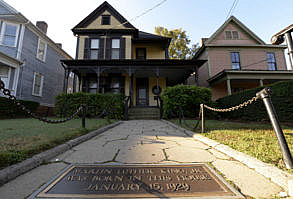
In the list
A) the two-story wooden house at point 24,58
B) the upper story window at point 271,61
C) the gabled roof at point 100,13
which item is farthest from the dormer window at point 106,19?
the upper story window at point 271,61

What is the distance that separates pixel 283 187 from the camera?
1.22 m

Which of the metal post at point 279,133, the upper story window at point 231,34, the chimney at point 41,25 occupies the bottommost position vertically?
the metal post at point 279,133

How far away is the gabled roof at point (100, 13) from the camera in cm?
1305

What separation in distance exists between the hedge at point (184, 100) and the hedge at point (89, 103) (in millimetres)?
2953

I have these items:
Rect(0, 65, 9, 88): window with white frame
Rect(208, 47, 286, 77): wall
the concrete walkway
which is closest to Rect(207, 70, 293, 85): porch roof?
Rect(208, 47, 286, 77): wall

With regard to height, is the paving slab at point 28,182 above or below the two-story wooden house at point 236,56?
below

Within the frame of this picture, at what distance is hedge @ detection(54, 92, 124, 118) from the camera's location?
324 inches

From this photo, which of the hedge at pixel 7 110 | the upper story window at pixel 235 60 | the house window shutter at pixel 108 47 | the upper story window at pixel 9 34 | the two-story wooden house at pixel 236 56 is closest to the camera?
the hedge at pixel 7 110

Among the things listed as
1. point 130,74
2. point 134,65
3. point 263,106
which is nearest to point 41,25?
point 134,65

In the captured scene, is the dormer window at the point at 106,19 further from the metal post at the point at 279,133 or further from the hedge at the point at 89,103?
the metal post at the point at 279,133

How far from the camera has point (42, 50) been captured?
12.6 meters

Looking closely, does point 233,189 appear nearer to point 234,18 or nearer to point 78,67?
point 78,67

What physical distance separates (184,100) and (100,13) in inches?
502

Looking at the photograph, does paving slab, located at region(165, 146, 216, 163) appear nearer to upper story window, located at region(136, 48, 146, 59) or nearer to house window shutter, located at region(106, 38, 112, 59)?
house window shutter, located at region(106, 38, 112, 59)
